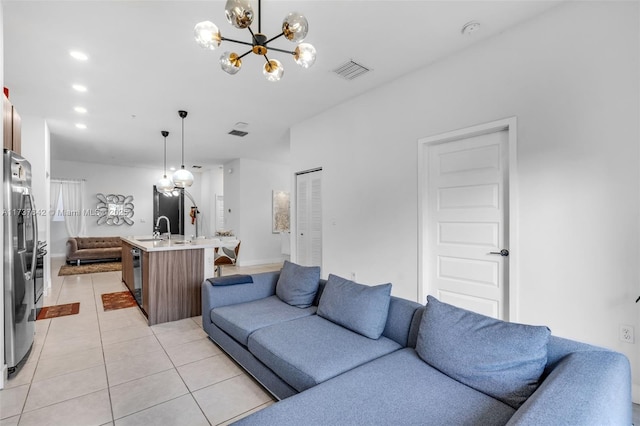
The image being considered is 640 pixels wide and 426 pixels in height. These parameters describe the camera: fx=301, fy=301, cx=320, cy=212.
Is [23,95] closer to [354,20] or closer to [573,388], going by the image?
[354,20]

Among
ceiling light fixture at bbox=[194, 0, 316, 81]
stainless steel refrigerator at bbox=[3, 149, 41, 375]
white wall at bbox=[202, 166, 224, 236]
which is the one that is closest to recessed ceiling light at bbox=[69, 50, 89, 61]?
stainless steel refrigerator at bbox=[3, 149, 41, 375]

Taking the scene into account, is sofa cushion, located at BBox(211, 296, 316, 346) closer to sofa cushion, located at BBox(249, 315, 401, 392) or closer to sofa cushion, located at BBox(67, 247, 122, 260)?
sofa cushion, located at BBox(249, 315, 401, 392)

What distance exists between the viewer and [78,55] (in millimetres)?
2977

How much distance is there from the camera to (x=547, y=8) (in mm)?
2410

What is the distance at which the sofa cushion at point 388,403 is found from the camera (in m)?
1.25

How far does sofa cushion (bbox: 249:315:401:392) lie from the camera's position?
171cm

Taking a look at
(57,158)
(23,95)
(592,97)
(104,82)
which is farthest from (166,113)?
(57,158)

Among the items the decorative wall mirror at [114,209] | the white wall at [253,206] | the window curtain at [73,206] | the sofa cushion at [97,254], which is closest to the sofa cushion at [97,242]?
the sofa cushion at [97,254]

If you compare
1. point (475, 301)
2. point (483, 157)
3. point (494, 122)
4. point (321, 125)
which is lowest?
point (475, 301)

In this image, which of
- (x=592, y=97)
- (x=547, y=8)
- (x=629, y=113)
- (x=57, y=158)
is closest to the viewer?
(x=629, y=113)

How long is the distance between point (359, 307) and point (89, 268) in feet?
24.8

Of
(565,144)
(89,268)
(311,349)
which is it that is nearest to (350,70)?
(565,144)

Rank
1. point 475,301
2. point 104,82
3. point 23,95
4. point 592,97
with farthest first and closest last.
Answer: point 23,95 < point 104,82 < point 475,301 < point 592,97

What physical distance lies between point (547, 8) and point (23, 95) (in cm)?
583
